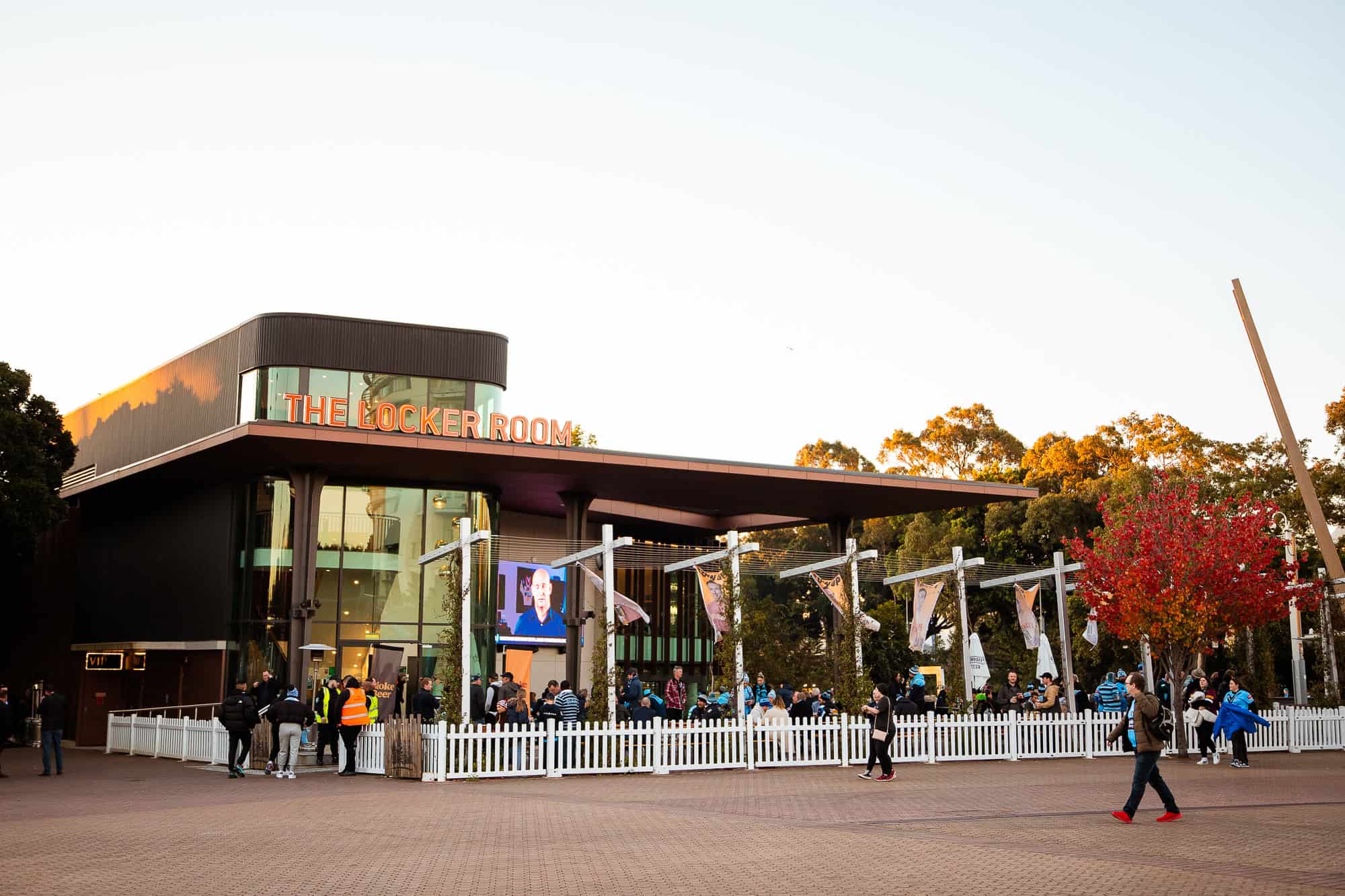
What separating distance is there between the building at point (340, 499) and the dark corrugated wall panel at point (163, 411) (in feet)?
0.29

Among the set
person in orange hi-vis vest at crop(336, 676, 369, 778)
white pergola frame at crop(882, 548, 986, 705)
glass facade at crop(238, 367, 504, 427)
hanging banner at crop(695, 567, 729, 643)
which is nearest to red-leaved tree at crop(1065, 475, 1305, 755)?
white pergola frame at crop(882, 548, 986, 705)

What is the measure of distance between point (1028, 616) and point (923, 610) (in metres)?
2.30

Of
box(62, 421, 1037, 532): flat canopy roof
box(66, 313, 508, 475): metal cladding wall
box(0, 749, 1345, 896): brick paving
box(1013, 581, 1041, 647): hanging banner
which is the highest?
box(66, 313, 508, 475): metal cladding wall

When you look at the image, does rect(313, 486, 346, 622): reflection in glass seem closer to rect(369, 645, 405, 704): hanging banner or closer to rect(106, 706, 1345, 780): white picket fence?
rect(369, 645, 405, 704): hanging banner

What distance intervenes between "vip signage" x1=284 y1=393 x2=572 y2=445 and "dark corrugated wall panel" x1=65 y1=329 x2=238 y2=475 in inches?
108

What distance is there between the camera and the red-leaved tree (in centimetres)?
2384

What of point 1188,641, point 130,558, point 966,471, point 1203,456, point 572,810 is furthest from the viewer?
point 966,471

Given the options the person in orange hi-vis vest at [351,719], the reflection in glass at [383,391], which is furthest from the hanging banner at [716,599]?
the reflection in glass at [383,391]

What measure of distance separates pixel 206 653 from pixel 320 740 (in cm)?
1076

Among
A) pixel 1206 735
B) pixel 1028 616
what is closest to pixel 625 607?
pixel 1028 616

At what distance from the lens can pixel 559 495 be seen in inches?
1324

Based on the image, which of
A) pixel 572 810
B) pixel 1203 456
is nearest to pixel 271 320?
pixel 572 810

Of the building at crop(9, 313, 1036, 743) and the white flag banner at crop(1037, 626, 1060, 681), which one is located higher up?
the building at crop(9, 313, 1036, 743)

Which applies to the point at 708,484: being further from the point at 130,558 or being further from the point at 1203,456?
the point at 1203,456
